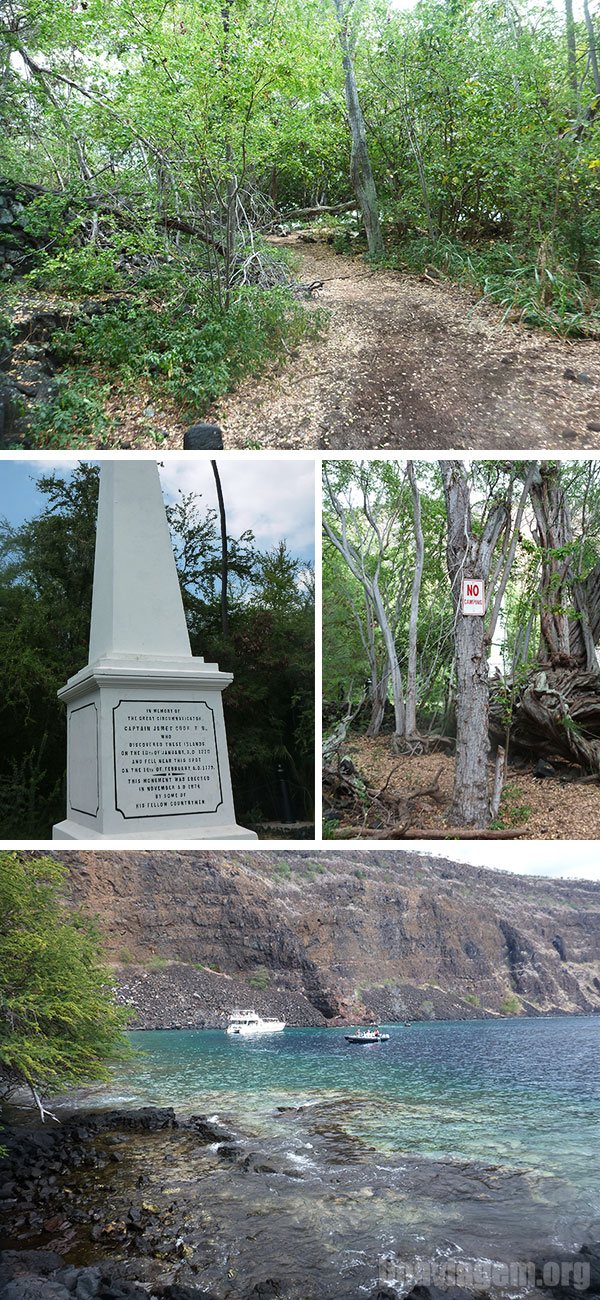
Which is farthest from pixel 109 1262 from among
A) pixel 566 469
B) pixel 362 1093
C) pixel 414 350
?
pixel 414 350

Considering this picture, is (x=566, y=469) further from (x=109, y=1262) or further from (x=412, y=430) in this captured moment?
(x=109, y=1262)

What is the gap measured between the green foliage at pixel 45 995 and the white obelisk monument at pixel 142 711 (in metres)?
0.99

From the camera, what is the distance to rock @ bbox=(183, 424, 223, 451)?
723cm

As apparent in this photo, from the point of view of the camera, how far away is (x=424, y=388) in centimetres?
830

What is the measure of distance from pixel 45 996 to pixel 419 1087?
5171 mm

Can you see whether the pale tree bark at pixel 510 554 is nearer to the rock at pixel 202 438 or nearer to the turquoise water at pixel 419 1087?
the rock at pixel 202 438

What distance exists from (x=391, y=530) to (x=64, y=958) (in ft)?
16.5

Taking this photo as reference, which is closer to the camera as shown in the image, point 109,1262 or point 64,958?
point 109,1262

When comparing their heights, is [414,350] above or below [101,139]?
below

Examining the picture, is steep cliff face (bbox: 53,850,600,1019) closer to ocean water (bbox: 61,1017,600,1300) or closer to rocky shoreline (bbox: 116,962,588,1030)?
rocky shoreline (bbox: 116,962,588,1030)

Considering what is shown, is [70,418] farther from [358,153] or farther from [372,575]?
[358,153]

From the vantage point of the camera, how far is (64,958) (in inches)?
235

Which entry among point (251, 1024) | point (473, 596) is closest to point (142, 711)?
point (473, 596)

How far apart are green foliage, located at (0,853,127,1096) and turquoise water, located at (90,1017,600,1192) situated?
184 cm
